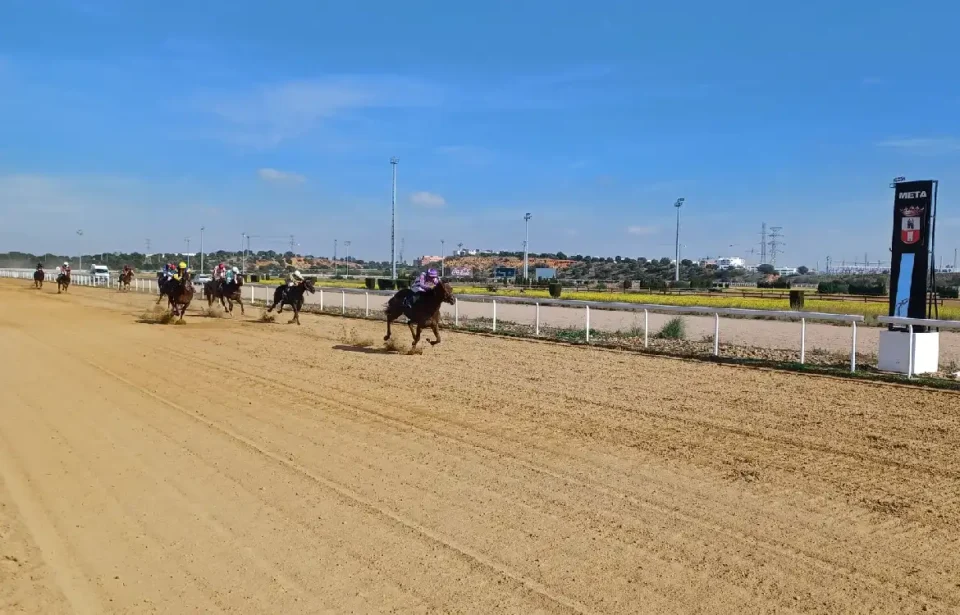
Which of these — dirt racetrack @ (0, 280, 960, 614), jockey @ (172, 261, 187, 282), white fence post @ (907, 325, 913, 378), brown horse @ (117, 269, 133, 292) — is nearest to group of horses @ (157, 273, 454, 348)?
jockey @ (172, 261, 187, 282)

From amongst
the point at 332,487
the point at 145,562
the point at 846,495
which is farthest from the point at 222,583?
the point at 846,495

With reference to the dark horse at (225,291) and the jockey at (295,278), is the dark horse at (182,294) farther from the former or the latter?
the jockey at (295,278)

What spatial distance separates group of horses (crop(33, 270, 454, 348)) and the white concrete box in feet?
24.3

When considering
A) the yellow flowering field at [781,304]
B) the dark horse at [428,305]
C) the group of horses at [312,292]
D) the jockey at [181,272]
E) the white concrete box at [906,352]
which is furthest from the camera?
the yellow flowering field at [781,304]

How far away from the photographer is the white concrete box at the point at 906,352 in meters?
11.3

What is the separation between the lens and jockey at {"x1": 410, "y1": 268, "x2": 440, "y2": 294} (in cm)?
1427

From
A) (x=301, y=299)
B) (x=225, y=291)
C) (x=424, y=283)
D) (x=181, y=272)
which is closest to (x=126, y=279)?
(x=225, y=291)

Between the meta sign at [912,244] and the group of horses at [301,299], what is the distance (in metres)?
7.63

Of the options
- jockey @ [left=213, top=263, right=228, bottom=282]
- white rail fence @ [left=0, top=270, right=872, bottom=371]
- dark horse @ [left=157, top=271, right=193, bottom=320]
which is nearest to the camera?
white rail fence @ [left=0, top=270, right=872, bottom=371]

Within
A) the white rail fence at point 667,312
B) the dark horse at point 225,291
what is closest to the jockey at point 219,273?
the dark horse at point 225,291

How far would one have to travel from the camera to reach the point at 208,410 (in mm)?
8906

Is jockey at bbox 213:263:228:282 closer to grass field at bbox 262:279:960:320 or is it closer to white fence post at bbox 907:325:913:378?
grass field at bbox 262:279:960:320

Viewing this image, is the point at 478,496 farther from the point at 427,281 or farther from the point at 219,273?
the point at 219,273

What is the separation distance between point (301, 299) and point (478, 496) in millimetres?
Answer: 16840
